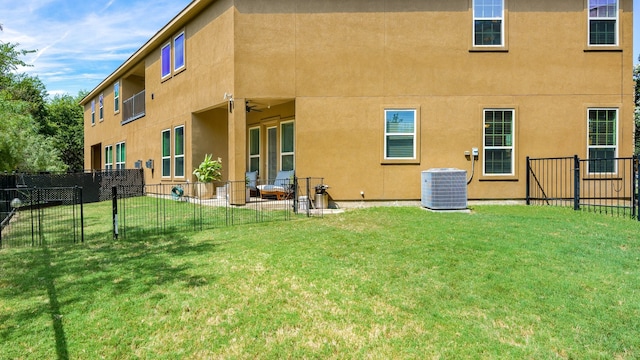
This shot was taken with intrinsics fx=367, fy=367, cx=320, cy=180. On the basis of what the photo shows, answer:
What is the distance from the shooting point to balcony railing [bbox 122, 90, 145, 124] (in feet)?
57.3

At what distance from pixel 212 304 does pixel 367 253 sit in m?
2.44

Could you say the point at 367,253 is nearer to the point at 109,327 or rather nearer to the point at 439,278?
the point at 439,278

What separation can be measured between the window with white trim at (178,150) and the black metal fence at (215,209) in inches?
44.8

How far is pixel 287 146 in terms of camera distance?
12531mm

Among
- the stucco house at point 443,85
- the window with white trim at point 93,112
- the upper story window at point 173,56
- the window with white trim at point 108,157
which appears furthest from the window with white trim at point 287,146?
the window with white trim at point 93,112

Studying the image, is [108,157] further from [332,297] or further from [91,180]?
[332,297]

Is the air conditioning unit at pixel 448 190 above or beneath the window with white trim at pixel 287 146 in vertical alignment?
beneath

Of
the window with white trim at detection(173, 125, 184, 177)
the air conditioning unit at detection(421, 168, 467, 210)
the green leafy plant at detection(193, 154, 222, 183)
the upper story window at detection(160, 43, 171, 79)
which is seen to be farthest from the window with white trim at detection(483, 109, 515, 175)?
the upper story window at detection(160, 43, 171, 79)

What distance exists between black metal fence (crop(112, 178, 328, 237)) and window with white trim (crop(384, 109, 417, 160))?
7.34 feet

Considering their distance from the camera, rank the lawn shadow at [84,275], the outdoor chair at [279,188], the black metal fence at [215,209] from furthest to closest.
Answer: the outdoor chair at [279,188] → the black metal fence at [215,209] → the lawn shadow at [84,275]

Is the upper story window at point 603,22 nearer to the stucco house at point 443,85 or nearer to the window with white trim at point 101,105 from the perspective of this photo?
the stucco house at point 443,85

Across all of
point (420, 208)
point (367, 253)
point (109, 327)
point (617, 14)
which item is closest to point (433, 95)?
point (420, 208)

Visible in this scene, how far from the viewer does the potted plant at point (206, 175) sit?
39.8 ft

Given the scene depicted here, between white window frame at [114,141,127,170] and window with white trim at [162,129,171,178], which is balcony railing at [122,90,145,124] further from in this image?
window with white trim at [162,129,171,178]
